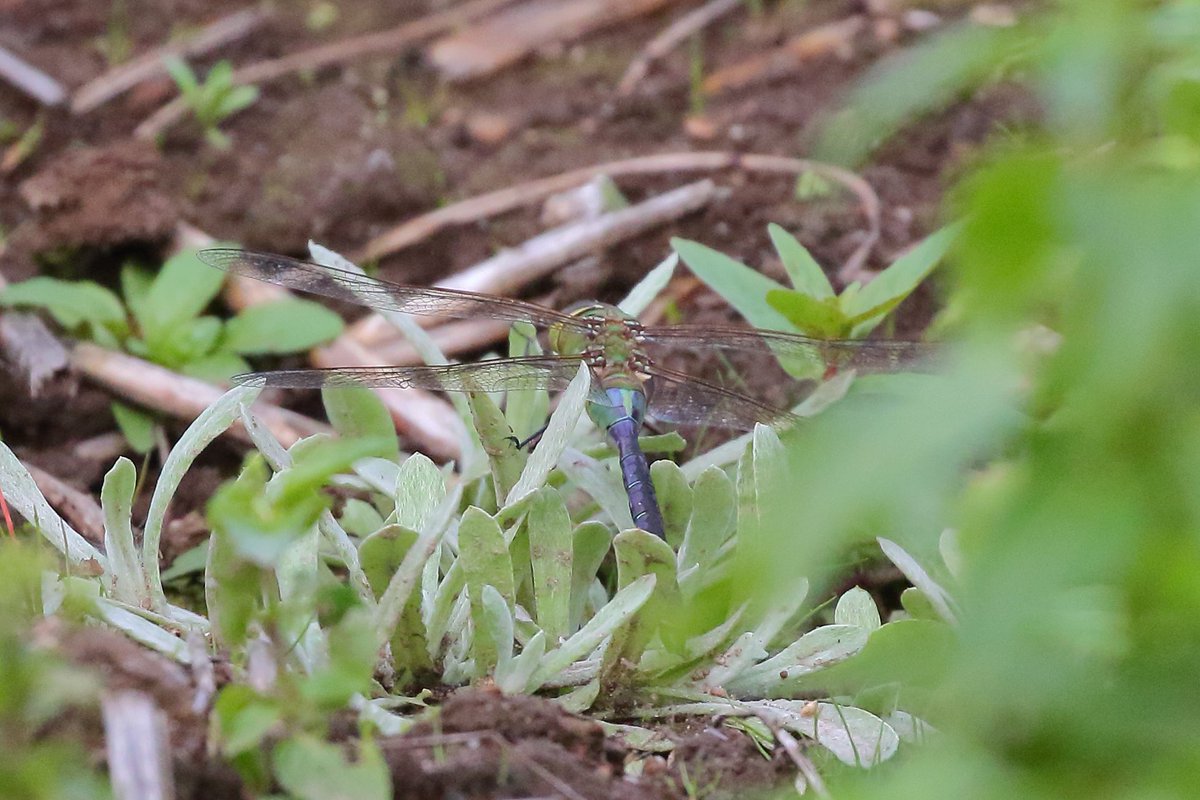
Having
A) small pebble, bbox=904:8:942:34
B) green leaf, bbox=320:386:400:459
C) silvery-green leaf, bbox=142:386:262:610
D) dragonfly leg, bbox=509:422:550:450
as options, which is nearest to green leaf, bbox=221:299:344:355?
green leaf, bbox=320:386:400:459

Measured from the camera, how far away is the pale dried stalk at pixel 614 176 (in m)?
3.93

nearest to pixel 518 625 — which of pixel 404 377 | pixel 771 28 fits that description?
pixel 404 377

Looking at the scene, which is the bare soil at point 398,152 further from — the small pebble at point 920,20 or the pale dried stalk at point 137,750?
the pale dried stalk at point 137,750

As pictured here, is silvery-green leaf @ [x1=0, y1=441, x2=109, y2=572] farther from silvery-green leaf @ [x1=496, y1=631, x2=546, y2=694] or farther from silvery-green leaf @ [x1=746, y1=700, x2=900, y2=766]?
silvery-green leaf @ [x1=746, y1=700, x2=900, y2=766]

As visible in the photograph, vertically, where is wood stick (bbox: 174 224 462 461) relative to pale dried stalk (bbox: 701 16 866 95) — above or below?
below

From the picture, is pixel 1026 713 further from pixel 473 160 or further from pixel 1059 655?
pixel 473 160

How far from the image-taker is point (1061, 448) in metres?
1.00

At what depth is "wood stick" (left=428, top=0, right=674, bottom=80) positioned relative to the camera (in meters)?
4.73

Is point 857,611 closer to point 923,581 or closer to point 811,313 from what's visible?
point 923,581

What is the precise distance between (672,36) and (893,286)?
2.37m

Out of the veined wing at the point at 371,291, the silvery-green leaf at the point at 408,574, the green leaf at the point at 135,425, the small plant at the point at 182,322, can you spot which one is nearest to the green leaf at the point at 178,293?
the small plant at the point at 182,322

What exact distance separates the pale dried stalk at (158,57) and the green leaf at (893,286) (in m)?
2.97

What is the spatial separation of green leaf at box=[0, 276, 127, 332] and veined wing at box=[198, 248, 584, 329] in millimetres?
511

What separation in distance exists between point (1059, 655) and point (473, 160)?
3547mm
